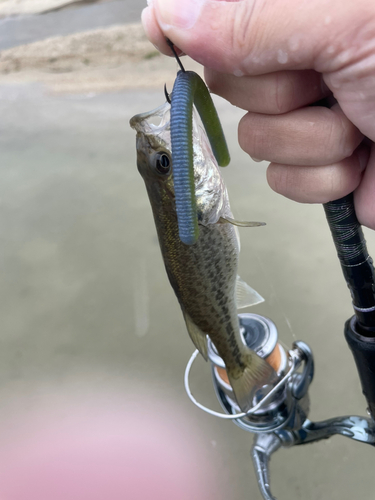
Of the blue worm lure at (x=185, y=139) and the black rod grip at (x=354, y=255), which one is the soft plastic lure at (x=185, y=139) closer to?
the blue worm lure at (x=185, y=139)

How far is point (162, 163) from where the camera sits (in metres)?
0.60

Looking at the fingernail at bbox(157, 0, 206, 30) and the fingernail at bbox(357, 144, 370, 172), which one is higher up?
the fingernail at bbox(157, 0, 206, 30)

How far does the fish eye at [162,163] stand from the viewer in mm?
597

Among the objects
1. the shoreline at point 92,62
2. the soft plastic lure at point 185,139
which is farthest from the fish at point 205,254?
the shoreline at point 92,62

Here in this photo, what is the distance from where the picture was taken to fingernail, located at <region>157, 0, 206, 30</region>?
1.32 ft

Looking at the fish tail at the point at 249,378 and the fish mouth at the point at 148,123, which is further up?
the fish mouth at the point at 148,123

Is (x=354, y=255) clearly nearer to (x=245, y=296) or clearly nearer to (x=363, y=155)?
(x=363, y=155)

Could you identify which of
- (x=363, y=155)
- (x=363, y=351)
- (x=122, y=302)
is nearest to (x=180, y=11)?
(x=363, y=155)

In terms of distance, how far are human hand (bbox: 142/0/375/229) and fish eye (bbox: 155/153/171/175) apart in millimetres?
124

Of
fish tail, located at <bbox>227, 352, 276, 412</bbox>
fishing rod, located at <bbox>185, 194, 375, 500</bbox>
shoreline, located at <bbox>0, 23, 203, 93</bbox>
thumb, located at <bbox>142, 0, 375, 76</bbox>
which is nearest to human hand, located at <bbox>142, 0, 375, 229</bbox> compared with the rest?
thumb, located at <bbox>142, 0, 375, 76</bbox>

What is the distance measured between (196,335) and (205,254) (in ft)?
0.60

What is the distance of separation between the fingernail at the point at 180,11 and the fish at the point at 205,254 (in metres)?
0.14

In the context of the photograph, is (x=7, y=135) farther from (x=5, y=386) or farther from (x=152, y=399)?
(x=152, y=399)

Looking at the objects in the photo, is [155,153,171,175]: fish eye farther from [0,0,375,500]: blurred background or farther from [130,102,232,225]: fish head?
[0,0,375,500]: blurred background
